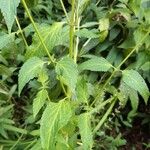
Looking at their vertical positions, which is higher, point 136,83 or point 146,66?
point 136,83

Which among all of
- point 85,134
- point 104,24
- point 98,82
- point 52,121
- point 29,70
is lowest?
point 98,82

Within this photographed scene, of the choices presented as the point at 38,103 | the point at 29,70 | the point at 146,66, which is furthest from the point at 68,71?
the point at 146,66

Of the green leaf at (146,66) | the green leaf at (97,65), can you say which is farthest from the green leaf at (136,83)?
the green leaf at (146,66)

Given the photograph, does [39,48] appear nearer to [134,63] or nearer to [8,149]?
[8,149]

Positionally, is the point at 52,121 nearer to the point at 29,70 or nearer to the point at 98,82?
the point at 29,70

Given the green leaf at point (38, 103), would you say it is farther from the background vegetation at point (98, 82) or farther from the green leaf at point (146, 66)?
the green leaf at point (146, 66)

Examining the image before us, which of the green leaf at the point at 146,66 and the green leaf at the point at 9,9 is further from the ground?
the green leaf at the point at 9,9
